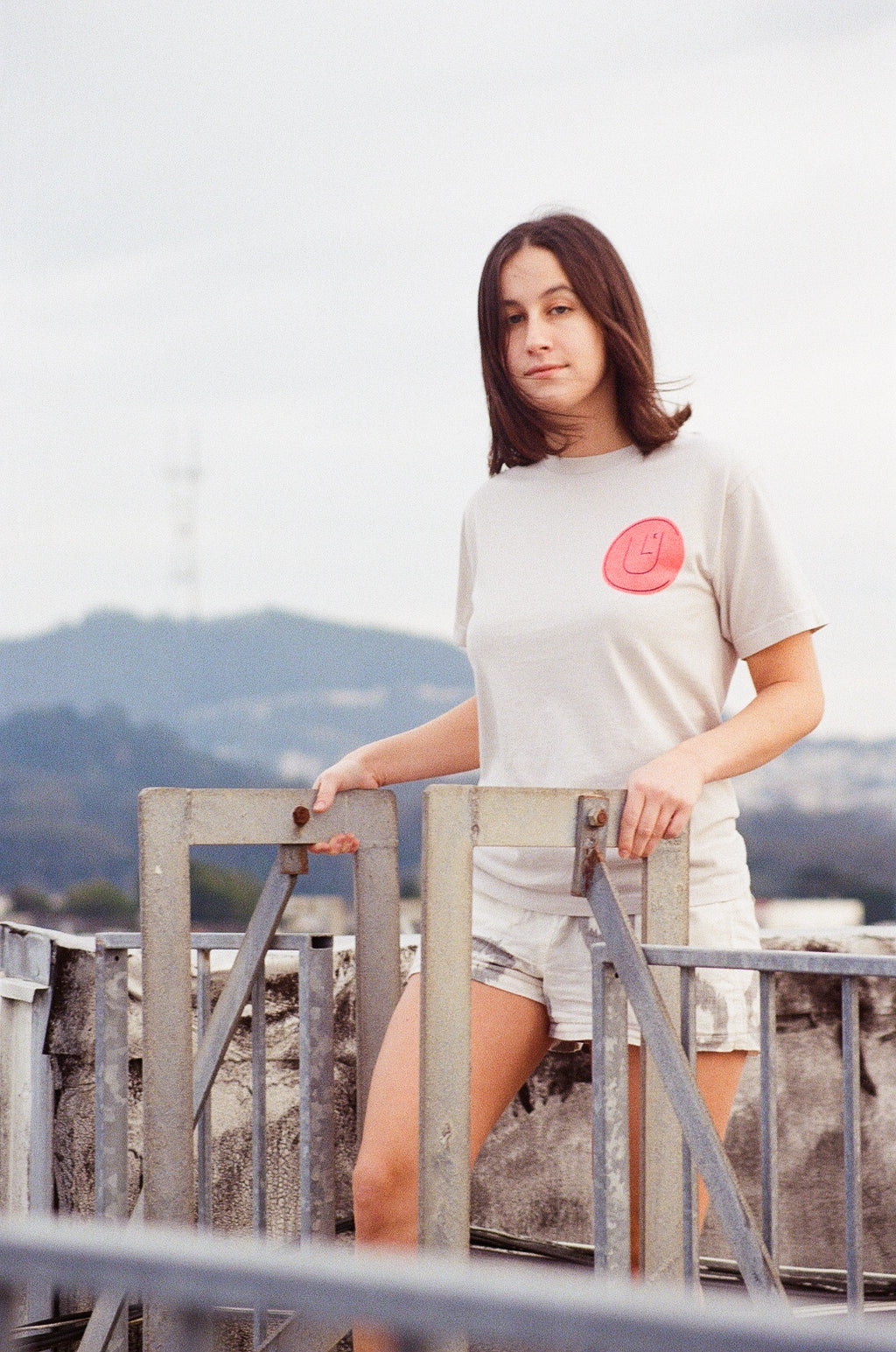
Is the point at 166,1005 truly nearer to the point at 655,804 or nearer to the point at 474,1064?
the point at 474,1064

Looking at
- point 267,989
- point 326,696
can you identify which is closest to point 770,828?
point 326,696

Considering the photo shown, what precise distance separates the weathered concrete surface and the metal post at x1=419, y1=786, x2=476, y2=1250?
1.15 m

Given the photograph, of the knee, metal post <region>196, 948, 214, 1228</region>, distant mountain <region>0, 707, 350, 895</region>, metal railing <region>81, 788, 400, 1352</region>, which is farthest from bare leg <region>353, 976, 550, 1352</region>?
distant mountain <region>0, 707, 350, 895</region>

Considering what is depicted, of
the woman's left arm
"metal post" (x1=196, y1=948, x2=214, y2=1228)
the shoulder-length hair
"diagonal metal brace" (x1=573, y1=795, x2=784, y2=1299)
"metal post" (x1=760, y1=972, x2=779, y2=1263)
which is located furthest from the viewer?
"metal post" (x1=196, y1=948, x2=214, y2=1228)

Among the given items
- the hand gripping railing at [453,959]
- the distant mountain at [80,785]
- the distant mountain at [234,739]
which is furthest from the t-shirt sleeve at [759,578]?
the distant mountain at [80,785]

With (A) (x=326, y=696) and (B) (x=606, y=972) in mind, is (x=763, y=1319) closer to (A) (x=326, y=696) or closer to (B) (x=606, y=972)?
(B) (x=606, y=972)

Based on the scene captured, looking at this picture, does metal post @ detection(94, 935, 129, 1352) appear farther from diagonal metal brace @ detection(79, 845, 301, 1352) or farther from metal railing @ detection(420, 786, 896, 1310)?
metal railing @ detection(420, 786, 896, 1310)

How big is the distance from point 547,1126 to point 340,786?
1086mm

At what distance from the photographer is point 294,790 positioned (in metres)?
2.30

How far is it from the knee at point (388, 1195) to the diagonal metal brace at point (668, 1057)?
435 millimetres

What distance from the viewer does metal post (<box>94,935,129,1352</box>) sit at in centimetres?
246

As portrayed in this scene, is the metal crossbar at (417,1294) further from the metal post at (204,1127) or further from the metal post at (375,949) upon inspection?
the metal post at (204,1127)

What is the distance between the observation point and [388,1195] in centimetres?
210

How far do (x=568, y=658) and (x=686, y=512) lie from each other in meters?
0.26
